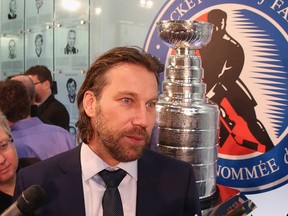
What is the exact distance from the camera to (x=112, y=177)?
978mm

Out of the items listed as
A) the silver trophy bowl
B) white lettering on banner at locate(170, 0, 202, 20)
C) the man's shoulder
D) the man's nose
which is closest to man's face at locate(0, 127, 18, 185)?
the man's shoulder

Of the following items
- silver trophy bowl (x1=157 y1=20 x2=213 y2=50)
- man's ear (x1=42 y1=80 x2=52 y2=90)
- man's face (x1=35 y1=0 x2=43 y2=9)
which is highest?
man's face (x1=35 y1=0 x2=43 y2=9)

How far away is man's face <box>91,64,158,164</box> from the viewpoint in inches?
35.3

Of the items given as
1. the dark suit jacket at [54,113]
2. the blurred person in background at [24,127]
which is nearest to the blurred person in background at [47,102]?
the dark suit jacket at [54,113]

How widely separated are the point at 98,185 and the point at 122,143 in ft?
0.47

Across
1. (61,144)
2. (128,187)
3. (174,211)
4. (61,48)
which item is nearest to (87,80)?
(128,187)

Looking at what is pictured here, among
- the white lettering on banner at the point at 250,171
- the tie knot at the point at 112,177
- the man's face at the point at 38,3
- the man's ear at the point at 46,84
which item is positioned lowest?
the white lettering on banner at the point at 250,171

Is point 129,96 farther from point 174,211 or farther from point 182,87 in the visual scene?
point 182,87

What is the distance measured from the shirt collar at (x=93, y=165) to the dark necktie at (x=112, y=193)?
0.01 metres

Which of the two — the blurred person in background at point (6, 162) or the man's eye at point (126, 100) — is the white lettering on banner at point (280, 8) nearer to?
the man's eye at point (126, 100)

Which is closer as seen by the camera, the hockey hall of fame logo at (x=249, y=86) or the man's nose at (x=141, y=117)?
the man's nose at (x=141, y=117)

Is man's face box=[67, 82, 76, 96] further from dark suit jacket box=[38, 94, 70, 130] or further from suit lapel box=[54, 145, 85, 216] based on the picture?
suit lapel box=[54, 145, 85, 216]

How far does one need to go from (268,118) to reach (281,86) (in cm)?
16

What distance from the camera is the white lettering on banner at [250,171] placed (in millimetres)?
1832
